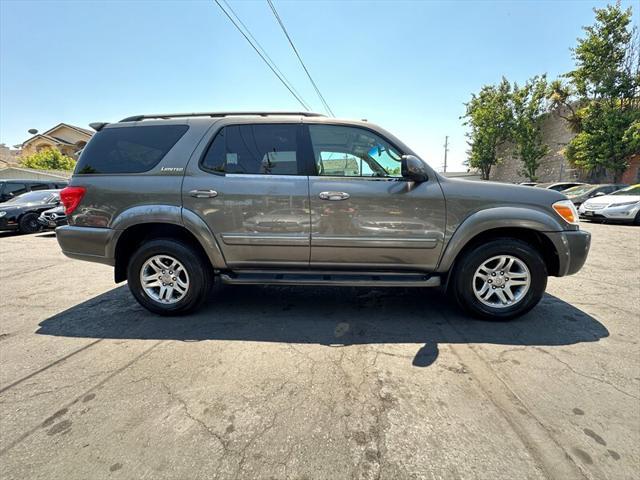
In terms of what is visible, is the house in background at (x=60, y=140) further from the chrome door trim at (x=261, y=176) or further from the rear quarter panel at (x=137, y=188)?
the chrome door trim at (x=261, y=176)

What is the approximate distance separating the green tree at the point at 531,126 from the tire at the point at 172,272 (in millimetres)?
28855

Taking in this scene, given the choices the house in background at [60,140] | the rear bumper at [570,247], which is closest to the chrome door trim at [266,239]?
the rear bumper at [570,247]

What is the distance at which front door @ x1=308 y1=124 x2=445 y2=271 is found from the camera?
302cm

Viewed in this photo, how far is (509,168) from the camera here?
2886 cm

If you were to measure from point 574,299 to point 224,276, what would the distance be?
4.29 m

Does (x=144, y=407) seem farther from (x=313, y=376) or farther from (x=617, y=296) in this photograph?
(x=617, y=296)

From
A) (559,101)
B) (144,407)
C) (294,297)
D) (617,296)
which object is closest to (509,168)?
(559,101)

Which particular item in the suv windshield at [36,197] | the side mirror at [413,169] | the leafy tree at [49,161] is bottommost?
the suv windshield at [36,197]

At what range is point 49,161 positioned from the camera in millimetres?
33250

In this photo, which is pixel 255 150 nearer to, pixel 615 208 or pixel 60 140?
pixel 615 208

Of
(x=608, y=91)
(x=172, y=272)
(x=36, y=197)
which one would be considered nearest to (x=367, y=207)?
(x=172, y=272)

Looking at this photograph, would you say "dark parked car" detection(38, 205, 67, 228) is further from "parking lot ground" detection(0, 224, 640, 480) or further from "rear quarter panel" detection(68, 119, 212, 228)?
"rear quarter panel" detection(68, 119, 212, 228)

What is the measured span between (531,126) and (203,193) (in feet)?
96.0

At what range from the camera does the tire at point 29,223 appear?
9.72 meters
